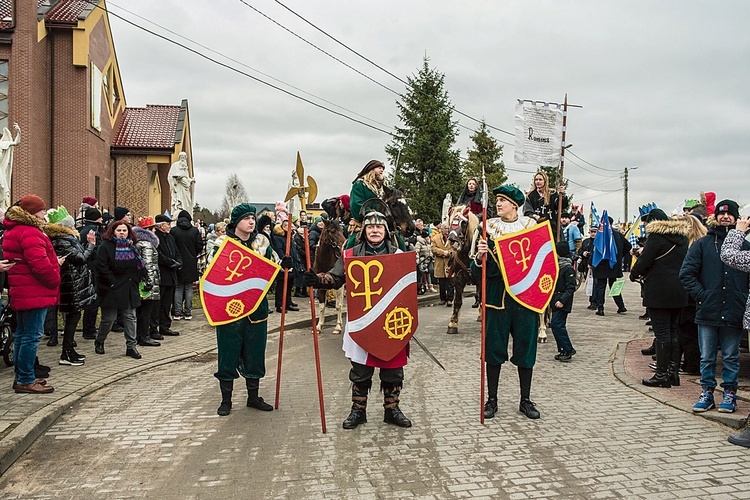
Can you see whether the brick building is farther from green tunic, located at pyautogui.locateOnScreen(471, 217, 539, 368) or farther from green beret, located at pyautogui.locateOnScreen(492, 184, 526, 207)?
green tunic, located at pyautogui.locateOnScreen(471, 217, 539, 368)

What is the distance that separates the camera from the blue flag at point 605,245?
14.7m

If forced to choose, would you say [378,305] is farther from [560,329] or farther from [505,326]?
[560,329]

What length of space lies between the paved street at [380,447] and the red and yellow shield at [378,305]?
83cm

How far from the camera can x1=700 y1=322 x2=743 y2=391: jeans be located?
6398mm

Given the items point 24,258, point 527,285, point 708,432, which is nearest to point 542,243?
point 527,285

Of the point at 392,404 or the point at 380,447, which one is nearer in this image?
the point at 380,447

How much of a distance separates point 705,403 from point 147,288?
302 inches

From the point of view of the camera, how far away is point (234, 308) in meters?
6.51

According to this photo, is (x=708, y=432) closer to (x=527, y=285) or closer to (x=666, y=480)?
(x=666, y=480)

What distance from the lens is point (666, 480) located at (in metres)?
4.73

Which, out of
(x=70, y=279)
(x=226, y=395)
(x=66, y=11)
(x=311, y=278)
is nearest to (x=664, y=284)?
(x=311, y=278)

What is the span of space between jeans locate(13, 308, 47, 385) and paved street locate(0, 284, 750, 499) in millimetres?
710

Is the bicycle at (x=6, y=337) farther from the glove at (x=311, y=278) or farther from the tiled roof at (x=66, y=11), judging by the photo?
the tiled roof at (x=66, y=11)

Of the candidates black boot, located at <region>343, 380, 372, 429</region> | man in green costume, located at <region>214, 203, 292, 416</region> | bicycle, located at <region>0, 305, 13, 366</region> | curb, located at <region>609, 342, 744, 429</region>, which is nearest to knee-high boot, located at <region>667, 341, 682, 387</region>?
curb, located at <region>609, 342, 744, 429</region>
